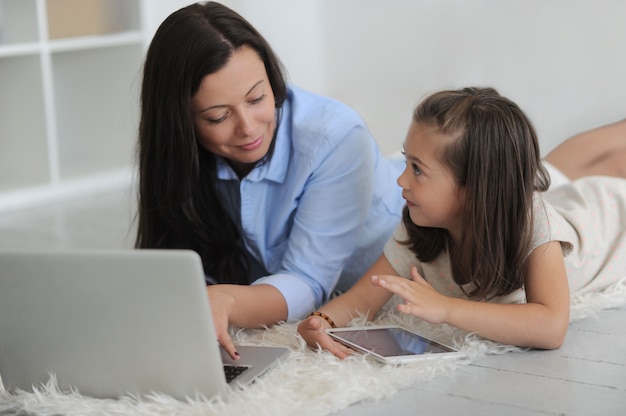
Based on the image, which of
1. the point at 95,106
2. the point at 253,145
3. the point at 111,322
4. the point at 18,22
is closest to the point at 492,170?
the point at 253,145

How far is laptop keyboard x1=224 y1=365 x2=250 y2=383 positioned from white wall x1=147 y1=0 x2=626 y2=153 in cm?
180

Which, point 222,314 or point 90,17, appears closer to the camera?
point 222,314

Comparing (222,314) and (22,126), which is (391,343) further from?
(22,126)

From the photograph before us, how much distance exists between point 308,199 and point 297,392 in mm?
529

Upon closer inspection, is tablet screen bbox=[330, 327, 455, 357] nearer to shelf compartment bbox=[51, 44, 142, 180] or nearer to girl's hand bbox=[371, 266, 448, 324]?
girl's hand bbox=[371, 266, 448, 324]

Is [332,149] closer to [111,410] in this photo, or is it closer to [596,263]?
[596,263]

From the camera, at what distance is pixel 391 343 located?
1.48 metres

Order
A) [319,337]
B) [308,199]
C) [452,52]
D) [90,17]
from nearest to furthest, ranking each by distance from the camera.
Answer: [319,337]
[308,199]
[452,52]
[90,17]

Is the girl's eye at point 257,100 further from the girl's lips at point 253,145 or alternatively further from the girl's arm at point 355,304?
the girl's arm at point 355,304

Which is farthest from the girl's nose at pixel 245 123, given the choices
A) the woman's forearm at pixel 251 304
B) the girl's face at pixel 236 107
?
the woman's forearm at pixel 251 304

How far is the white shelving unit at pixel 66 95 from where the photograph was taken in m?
3.31

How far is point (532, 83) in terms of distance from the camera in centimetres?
298

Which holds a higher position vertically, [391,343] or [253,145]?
[253,145]

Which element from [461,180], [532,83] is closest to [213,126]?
[461,180]
